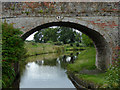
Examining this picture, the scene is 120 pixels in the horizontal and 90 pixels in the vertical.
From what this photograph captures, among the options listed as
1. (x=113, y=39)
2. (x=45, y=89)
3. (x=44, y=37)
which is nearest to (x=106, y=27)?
(x=113, y=39)

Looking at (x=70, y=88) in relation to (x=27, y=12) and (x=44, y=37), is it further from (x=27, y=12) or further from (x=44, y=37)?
(x=44, y=37)

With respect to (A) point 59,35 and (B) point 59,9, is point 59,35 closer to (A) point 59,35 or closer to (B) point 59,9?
(A) point 59,35

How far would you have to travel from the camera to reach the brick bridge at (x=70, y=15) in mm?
7969

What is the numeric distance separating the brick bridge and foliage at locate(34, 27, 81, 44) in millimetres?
33132

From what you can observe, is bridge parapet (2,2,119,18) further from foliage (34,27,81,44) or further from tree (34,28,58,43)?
tree (34,28,58,43)

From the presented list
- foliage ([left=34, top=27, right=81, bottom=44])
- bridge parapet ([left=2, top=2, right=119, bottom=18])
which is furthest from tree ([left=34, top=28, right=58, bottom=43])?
bridge parapet ([left=2, top=2, right=119, bottom=18])

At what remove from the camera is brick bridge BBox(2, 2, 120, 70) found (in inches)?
314

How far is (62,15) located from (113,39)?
9.53 feet

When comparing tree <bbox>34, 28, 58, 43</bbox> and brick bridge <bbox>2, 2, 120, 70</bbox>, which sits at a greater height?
brick bridge <bbox>2, 2, 120, 70</bbox>

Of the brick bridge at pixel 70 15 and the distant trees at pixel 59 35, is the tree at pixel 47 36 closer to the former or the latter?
the distant trees at pixel 59 35

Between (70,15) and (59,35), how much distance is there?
122 ft

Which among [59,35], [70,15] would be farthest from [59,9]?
[59,35]

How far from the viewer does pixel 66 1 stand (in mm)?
8188

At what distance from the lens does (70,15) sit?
809 cm
